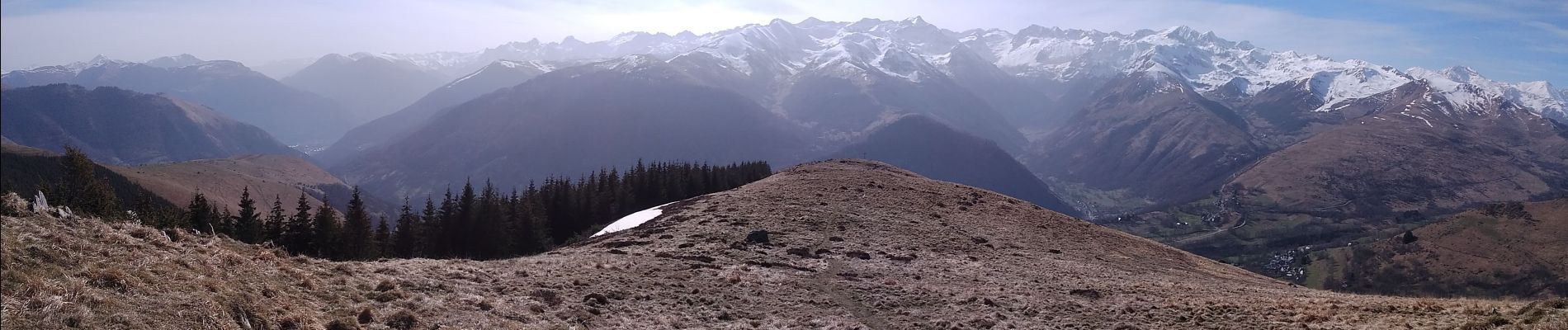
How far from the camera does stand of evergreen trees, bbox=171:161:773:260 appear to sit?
Result: 169ft

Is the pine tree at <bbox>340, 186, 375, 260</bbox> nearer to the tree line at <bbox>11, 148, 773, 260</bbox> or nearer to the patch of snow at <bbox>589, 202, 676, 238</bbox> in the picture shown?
the tree line at <bbox>11, 148, 773, 260</bbox>

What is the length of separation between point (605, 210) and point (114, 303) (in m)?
63.1

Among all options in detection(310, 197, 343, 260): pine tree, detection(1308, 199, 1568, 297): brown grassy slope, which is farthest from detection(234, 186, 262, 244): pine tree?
detection(1308, 199, 1568, 297): brown grassy slope

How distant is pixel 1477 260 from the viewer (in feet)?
550

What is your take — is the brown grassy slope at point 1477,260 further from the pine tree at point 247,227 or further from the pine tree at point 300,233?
the pine tree at point 247,227

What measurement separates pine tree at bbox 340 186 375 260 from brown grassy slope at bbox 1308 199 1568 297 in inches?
6975

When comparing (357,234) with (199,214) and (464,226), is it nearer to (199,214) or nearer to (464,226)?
(464,226)

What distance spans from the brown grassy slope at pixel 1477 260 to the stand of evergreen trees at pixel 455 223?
155239 millimetres

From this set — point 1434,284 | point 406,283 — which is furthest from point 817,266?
point 1434,284

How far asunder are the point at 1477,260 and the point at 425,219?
217 m

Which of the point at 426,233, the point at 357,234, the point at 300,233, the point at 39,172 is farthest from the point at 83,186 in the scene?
the point at 39,172

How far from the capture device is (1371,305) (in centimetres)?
2605

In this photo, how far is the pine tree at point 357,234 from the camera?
53.4m

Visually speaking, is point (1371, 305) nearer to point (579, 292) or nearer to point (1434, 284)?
point (579, 292)
